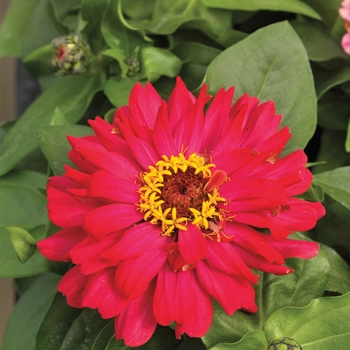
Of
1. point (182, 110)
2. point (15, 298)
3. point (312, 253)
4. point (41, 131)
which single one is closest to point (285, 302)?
point (312, 253)

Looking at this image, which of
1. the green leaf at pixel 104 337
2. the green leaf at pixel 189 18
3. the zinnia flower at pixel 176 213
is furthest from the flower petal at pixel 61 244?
the green leaf at pixel 189 18

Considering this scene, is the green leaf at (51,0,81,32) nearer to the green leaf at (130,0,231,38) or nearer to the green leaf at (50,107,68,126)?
the green leaf at (130,0,231,38)

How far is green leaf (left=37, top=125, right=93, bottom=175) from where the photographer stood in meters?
0.52

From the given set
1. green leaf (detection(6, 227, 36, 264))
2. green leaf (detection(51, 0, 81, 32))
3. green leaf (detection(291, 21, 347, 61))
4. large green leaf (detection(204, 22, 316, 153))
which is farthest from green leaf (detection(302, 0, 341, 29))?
green leaf (detection(6, 227, 36, 264))

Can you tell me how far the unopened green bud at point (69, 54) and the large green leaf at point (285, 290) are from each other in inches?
12.8

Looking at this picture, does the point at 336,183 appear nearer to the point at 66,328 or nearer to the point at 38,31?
the point at 66,328

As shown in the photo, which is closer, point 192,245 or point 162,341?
point 192,245

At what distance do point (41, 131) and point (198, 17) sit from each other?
0.26 metres

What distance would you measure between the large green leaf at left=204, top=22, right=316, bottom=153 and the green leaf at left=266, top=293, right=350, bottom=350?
0.58 ft

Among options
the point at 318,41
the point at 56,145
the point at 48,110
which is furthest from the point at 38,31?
the point at 318,41

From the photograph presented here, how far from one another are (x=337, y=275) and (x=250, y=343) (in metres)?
0.14

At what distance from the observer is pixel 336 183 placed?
56 centimetres

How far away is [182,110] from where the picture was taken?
0.43 m

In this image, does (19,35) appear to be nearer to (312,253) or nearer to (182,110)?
(182,110)
